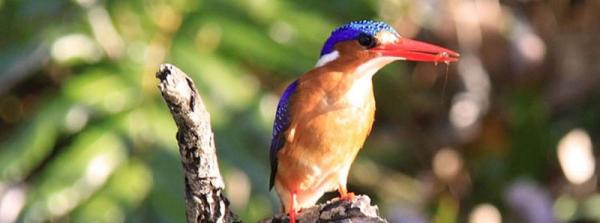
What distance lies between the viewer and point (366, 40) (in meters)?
2.46

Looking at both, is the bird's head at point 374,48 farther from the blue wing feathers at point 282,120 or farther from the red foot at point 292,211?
the red foot at point 292,211

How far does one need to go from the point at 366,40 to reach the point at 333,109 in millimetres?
141

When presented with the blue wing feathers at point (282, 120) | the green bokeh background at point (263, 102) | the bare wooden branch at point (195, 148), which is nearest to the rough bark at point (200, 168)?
the bare wooden branch at point (195, 148)

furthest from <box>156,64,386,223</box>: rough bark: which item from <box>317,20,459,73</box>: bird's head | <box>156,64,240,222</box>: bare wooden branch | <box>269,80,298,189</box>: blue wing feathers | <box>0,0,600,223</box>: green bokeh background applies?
<box>0,0,600,223</box>: green bokeh background

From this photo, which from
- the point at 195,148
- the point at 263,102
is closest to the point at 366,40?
the point at 195,148

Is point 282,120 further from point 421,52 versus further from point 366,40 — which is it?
point 421,52

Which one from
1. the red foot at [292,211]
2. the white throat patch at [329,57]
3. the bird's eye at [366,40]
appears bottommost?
the red foot at [292,211]

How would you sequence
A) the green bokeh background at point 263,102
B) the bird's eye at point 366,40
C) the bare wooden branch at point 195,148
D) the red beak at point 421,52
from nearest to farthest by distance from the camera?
the bare wooden branch at point 195,148 < the red beak at point 421,52 < the bird's eye at point 366,40 < the green bokeh background at point 263,102

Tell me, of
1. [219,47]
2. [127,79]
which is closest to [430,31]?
[219,47]

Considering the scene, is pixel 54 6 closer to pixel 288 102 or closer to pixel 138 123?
pixel 138 123

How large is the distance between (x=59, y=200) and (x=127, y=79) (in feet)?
1.55

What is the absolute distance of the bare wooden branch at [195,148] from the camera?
1964mm

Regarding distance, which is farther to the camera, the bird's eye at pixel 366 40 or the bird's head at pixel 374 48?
the bird's eye at pixel 366 40

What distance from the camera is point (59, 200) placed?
4.30 m
